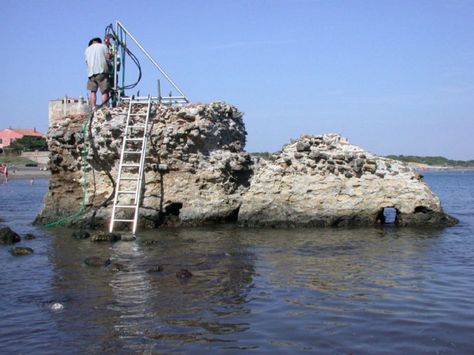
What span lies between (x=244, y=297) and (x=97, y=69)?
1202 cm

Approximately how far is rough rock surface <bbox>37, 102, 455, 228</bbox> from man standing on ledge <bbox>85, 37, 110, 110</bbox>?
3.60 ft

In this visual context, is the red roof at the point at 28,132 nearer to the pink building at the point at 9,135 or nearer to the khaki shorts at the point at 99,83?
the pink building at the point at 9,135

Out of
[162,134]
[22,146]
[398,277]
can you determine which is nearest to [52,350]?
[398,277]

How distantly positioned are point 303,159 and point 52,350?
12.5 metres

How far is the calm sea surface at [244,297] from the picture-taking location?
6.75 meters

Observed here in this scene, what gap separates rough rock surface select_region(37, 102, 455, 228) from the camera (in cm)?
1725

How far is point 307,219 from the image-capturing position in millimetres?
17312

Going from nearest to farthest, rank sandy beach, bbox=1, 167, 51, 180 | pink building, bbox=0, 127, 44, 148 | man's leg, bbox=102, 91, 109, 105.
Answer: man's leg, bbox=102, 91, 109, 105 < sandy beach, bbox=1, 167, 51, 180 < pink building, bbox=0, 127, 44, 148

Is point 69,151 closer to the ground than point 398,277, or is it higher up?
higher up

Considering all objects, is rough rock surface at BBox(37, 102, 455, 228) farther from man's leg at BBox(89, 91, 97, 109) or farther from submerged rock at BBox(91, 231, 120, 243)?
submerged rock at BBox(91, 231, 120, 243)

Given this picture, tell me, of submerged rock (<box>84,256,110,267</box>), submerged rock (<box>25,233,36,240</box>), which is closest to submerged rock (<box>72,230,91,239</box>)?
submerged rock (<box>25,233,36,240</box>)

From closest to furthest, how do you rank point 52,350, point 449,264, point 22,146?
1. point 52,350
2. point 449,264
3. point 22,146

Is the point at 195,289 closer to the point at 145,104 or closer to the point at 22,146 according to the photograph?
the point at 145,104

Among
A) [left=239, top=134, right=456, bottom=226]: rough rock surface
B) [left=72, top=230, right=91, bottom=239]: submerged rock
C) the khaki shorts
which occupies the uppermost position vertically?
the khaki shorts
